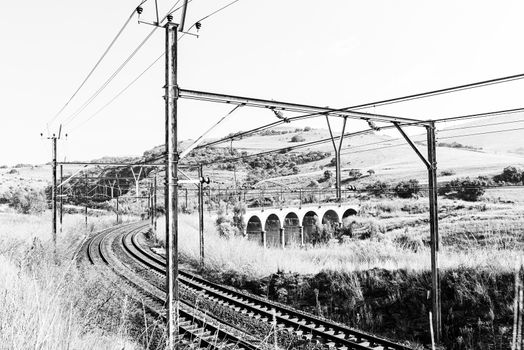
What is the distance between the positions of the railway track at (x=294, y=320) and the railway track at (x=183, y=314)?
3.13 ft

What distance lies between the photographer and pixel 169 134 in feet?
20.9

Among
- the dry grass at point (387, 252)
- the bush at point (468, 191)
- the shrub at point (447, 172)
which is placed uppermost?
the shrub at point (447, 172)

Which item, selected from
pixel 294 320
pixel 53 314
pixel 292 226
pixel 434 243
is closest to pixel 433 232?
pixel 434 243

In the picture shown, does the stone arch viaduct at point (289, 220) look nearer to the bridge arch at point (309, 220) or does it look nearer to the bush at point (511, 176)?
the bridge arch at point (309, 220)

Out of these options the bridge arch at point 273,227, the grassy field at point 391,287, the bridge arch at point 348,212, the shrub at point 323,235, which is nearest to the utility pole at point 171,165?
the grassy field at point 391,287

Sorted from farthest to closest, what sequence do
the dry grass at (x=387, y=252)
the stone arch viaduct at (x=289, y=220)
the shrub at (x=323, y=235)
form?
the stone arch viaduct at (x=289, y=220)
the shrub at (x=323, y=235)
the dry grass at (x=387, y=252)

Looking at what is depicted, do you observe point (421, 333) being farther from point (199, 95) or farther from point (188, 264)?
point (188, 264)

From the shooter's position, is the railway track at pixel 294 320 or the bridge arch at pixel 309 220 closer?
the railway track at pixel 294 320

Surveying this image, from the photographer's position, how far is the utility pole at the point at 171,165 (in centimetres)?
627

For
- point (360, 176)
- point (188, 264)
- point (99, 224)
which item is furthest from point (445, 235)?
point (360, 176)

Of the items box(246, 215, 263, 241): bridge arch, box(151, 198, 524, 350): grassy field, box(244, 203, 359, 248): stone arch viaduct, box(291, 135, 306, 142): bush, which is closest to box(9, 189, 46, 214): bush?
box(246, 215, 263, 241): bridge arch

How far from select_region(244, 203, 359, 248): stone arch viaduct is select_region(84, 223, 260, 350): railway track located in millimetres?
22660

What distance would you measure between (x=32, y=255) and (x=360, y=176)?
64844 millimetres

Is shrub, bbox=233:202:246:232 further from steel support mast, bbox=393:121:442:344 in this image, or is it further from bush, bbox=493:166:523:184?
bush, bbox=493:166:523:184
